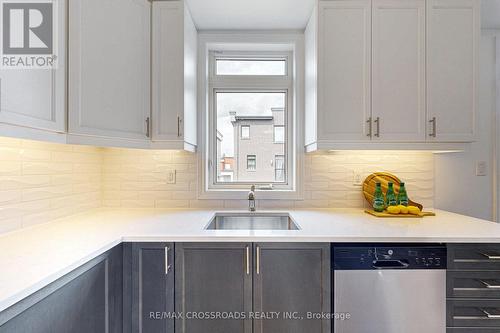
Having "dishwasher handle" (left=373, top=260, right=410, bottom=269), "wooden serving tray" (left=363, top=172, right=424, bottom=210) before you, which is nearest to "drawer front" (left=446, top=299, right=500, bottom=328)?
"dishwasher handle" (left=373, top=260, right=410, bottom=269)

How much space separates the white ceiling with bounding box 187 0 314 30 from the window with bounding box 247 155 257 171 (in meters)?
0.99

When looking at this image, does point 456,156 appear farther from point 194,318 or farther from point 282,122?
point 194,318

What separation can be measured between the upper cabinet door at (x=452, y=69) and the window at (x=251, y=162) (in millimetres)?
1234

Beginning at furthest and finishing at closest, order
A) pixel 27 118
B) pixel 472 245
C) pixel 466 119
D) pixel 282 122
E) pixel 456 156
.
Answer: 1. pixel 282 122
2. pixel 456 156
3. pixel 466 119
4. pixel 472 245
5. pixel 27 118

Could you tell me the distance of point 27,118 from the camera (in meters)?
1.07

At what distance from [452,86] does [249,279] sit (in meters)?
1.69

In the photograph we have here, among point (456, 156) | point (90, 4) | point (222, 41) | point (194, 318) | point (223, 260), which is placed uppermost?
point (222, 41)

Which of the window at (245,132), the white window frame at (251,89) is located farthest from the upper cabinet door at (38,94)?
the window at (245,132)

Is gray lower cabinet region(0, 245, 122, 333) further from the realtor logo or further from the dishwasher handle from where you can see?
the dishwasher handle

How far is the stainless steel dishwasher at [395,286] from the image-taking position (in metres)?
1.38

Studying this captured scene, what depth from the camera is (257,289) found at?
141 cm

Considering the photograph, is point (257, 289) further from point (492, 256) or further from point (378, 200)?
point (492, 256)

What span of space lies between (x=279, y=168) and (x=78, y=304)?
1638 millimetres

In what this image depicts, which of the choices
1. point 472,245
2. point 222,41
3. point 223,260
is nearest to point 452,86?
point 472,245
